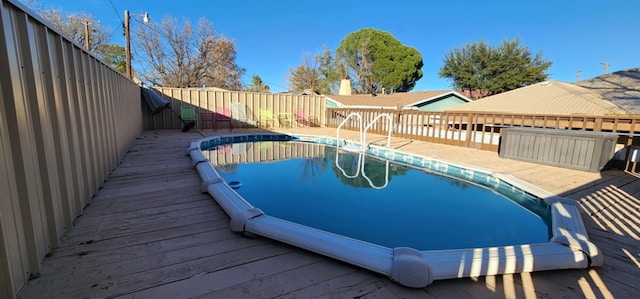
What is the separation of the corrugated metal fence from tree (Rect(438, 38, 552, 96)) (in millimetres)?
24775

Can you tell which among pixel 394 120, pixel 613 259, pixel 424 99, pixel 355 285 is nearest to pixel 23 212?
pixel 355 285

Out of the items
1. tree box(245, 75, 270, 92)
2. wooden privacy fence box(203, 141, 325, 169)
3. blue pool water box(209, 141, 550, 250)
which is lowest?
blue pool water box(209, 141, 550, 250)

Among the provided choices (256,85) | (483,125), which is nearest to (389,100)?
(483,125)

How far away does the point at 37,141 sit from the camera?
5.26 feet

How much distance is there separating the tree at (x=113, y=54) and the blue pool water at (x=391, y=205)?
1928 centimetres

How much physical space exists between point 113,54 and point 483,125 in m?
24.5

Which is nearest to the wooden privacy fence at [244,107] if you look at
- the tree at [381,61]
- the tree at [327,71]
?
the tree at [381,61]

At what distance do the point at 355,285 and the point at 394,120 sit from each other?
27.1 ft

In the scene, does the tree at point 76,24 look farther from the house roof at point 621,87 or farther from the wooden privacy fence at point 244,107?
the house roof at point 621,87

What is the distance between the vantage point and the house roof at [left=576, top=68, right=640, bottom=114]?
904 centimetres

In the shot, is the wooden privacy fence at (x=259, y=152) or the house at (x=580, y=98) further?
the house at (x=580, y=98)

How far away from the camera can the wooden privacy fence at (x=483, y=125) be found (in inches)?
185

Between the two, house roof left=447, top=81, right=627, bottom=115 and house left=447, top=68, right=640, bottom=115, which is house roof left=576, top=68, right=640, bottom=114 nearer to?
house left=447, top=68, right=640, bottom=115

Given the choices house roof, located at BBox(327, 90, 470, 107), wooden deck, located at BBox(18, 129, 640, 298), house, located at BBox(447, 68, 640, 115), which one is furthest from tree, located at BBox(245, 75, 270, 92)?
wooden deck, located at BBox(18, 129, 640, 298)
